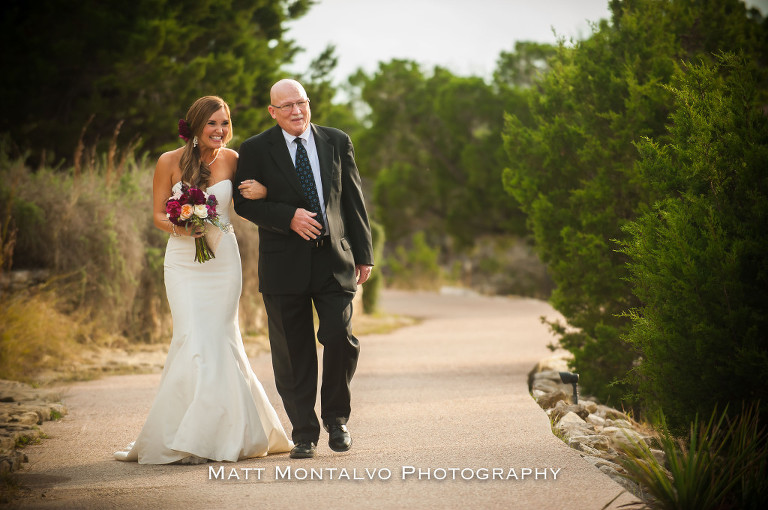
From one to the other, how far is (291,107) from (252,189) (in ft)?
2.00

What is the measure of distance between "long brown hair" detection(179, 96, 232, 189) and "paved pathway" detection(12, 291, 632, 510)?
6.43 ft

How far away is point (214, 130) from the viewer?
20.0ft

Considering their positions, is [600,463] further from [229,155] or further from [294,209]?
[229,155]

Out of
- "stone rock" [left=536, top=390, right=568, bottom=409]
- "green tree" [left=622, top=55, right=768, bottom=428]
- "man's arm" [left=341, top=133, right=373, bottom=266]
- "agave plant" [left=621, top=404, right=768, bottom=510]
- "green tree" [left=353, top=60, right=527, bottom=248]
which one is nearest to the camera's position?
"agave plant" [left=621, top=404, right=768, bottom=510]

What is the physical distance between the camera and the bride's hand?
18.9 ft

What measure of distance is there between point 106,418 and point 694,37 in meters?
6.57

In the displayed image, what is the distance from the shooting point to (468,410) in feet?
24.6

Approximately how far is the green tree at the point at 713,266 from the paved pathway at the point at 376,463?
0.85 metres

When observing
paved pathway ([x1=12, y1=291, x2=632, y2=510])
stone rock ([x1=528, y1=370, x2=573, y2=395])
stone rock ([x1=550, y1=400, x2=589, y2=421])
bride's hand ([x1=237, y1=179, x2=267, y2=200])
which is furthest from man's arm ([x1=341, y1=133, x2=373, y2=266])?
stone rock ([x1=528, y1=370, x2=573, y2=395])

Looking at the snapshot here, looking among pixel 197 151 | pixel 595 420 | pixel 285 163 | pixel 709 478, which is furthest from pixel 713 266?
pixel 197 151

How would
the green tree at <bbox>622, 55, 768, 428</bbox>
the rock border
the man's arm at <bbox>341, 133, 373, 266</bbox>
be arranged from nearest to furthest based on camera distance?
the green tree at <bbox>622, 55, 768, 428</bbox>, the rock border, the man's arm at <bbox>341, 133, 373, 266</bbox>

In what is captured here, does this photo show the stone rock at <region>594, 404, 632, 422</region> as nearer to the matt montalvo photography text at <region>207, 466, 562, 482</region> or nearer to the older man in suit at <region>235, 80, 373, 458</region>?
the matt montalvo photography text at <region>207, 466, 562, 482</region>

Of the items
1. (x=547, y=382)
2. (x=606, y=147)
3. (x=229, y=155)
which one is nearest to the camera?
(x=229, y=155)

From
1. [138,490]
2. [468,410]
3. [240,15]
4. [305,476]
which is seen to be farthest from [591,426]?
[240,15]
